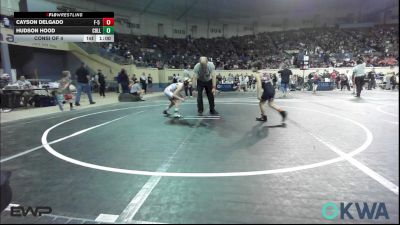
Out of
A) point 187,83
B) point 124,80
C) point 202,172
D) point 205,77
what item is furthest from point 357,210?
point 124,80

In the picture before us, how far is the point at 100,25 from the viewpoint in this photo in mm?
11852

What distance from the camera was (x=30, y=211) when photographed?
103 inches

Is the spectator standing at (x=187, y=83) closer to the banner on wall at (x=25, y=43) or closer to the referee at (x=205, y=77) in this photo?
the referee at (x=205, y=77)

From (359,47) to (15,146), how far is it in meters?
38.1

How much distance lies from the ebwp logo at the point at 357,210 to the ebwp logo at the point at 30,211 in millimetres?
2370

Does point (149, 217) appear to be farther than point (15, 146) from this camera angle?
No

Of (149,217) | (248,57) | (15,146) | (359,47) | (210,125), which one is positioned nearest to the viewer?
(149,217)

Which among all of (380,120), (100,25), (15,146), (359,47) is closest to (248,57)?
(359,47)

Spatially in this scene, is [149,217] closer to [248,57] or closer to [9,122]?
[9,122]

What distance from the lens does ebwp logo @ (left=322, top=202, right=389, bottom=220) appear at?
2412mm

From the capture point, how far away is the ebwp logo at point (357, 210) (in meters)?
2.41

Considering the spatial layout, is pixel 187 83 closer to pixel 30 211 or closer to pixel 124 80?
pixel 30 211

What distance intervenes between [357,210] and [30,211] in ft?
9.15

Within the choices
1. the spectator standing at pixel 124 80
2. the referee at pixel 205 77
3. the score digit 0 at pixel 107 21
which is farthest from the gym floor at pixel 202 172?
the spectator standing at pixel 124 80
